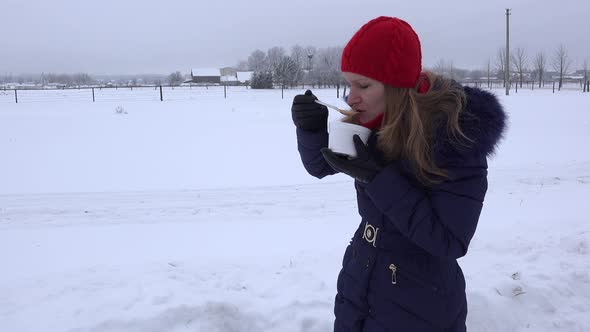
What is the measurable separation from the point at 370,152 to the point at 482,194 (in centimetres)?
39

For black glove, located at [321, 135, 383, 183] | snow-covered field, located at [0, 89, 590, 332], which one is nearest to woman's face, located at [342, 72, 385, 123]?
black glove, located at [321, 135, 383, 183]

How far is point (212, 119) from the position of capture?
14.5 metres

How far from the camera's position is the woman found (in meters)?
1.48

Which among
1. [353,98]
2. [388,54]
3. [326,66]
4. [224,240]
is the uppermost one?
[326,66]

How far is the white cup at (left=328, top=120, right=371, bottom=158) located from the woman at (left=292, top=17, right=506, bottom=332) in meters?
0.03

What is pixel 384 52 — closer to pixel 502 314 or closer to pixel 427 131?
pixel 427 131

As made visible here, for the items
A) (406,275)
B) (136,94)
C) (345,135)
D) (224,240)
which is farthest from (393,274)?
(136,94)

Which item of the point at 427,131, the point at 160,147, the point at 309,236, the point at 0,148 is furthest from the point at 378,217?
the point at 0,148

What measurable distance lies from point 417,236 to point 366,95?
20.6 inches

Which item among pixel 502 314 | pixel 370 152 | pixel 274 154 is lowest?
pixel 502 314

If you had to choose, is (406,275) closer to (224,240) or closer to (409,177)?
(409,177)

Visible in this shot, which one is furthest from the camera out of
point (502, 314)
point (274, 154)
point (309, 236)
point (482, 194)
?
point (274, 154)

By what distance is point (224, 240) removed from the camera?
14.9 ft

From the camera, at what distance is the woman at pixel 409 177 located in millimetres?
1477
